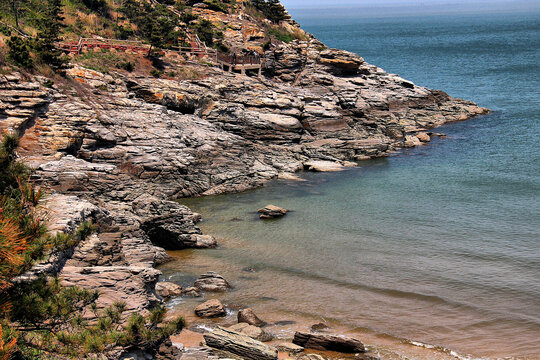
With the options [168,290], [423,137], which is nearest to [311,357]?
[168,290]

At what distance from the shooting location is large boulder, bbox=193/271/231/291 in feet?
83.1

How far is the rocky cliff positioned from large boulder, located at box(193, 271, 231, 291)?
8.76 ft

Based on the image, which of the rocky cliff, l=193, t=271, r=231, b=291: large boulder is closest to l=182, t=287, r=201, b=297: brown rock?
l=193, t=271, r=231, b=291: large boulder

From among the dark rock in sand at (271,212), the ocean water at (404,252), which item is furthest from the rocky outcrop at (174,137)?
the dark rock in sand at (271,212)

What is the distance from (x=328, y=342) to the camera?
20.1 metres

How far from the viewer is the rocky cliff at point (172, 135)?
24409mm

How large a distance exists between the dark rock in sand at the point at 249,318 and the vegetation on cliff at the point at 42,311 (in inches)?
302

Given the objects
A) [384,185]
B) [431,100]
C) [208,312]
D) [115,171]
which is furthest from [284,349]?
[431,100]

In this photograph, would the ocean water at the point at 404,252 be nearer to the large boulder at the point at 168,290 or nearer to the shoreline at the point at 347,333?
the shoreline at the point at 347,333

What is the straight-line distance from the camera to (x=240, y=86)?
169ft

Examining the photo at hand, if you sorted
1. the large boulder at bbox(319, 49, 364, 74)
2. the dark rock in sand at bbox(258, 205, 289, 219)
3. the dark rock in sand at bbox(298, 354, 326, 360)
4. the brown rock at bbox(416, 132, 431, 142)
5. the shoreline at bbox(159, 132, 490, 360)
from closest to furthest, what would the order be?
the dark rock in sand at bbox(298, 354, 326, 360) → the shoreline at bbox(159, 132, 490, 360) → the dark rock in sand at bbox(258, 205, 289, 219) → the brown rock at bbox(416, 132, 431, 142) → the large boulder at bbox(319, 49, 364, 74)

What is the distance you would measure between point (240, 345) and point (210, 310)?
4879mm

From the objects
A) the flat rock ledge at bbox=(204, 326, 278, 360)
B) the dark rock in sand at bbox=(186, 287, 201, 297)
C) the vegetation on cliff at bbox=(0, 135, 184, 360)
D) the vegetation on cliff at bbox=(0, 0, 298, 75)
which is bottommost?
the dark rock in sand at bbox=(186, 287, 201, 297)

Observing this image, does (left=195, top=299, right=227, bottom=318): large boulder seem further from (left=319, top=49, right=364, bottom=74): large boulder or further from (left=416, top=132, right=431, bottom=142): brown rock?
(left=319, top=49, right=364, bottom=74): large boulder
